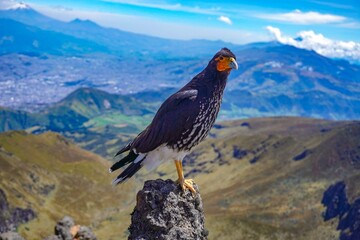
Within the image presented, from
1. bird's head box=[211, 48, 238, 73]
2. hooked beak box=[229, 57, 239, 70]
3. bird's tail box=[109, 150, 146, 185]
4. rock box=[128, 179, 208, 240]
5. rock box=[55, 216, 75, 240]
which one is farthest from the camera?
rock box=[55, 216, 75, 240]

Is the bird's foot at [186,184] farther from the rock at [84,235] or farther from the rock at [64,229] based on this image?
the rock at [64,229]

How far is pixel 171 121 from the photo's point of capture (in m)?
16.5

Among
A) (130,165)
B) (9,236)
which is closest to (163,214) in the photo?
(130,165)

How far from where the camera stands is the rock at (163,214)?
17.5m

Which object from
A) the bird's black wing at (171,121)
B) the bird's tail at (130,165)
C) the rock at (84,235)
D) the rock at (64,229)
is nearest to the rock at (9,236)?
the rock at (64,229)

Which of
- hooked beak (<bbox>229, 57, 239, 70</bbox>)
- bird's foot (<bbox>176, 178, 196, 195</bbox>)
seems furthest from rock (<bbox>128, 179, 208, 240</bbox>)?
hooked beak (<bbox>229, 57, 239, 70</bbox>)

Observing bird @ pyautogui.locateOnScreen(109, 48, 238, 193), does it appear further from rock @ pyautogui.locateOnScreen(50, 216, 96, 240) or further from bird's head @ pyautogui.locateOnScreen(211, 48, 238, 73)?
rock @ pyautogui.locateOnScreen(50, 216, 96, 240)

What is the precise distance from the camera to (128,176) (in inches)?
654

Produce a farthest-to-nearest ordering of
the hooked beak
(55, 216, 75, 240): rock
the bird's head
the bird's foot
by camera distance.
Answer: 1. (55, 216, 75, 240): rock
2. the bird's foot
3. the bird's head
4. the hooked beak

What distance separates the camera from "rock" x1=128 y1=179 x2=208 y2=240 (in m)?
17.5

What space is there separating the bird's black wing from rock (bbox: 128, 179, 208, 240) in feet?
6.57

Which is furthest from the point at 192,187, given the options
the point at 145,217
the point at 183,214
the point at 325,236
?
the point at 325,236

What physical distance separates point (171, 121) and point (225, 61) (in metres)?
3.17

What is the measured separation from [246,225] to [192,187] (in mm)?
160581
